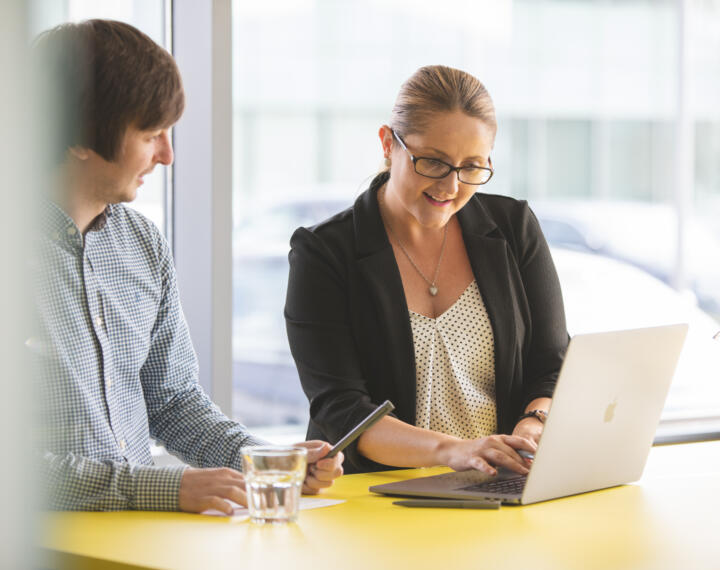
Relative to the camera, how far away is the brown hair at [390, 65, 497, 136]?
1.88 metres

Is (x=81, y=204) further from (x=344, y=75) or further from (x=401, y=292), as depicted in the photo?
(x=344, y=75)

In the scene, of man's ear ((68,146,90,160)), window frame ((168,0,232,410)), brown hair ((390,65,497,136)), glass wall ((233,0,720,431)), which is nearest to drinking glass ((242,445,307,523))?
man's ear ((68,146,90,160))

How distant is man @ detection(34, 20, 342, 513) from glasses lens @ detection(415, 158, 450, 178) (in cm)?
54

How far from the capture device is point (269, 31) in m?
3.94

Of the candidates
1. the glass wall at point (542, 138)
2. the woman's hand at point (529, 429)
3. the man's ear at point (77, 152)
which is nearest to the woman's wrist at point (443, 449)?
the woman's hand at point (529, 429)

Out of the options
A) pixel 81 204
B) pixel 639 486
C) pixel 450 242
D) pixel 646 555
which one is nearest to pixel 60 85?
pixel 646 555

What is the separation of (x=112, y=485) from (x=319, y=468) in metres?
0.32

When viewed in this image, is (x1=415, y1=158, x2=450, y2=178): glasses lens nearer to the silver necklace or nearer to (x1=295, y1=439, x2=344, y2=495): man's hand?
the silver necklace

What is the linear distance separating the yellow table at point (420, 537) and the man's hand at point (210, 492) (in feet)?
0.07

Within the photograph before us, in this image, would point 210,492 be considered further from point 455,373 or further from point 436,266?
point 436,266

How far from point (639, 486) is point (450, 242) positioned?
2.28 feet

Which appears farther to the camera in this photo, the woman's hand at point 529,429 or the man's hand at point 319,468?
the woman's hand at point 529,429

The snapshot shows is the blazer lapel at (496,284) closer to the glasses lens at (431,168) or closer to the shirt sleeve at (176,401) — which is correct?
the glasses lens at (431,168)

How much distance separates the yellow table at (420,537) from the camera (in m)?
1.09
